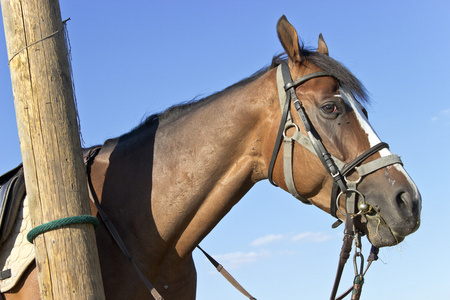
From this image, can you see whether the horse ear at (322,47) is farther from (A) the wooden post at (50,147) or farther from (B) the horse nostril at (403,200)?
(A) the wooden post at (50,147)

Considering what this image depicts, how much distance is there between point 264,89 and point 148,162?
1.15m

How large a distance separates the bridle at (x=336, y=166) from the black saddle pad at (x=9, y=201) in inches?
76.8

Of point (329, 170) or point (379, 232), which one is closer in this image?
point (379, 232)

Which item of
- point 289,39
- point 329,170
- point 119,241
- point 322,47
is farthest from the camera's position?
point 322,47

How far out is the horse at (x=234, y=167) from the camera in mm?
3412

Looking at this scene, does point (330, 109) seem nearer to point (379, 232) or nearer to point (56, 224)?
point (379, 232)

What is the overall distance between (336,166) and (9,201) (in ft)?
8.10

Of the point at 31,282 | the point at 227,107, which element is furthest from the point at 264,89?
the point at 31,282

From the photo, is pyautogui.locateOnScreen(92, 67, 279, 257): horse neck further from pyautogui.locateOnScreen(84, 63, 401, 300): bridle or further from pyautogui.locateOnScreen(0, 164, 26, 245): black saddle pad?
pyautogui.locateOnScreen(0, 164, 26, 245): black saddle pad

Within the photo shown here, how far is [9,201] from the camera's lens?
355 centimetres

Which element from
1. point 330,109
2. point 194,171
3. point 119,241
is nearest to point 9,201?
point 119,241

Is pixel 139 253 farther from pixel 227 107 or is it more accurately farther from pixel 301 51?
pixel 301 51

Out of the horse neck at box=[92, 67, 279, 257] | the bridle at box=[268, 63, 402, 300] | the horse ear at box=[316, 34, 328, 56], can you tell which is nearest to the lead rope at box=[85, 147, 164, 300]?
the horse neck at box=[92, 67, 279, 257]

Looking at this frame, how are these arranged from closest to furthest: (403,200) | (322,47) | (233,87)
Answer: (403,200)
(233,87)
(322,47)
